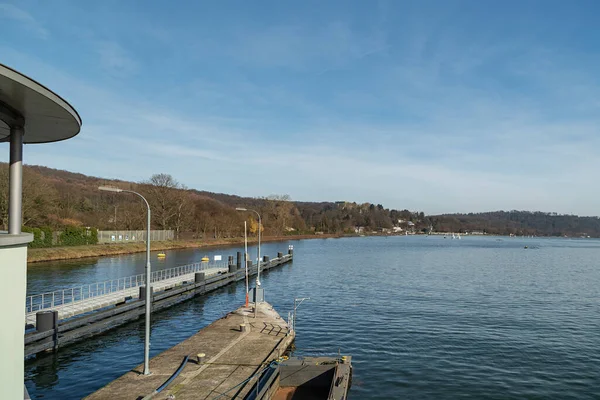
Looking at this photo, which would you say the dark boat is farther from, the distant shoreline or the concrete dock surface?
the distant shoreline

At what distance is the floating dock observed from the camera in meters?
24.8

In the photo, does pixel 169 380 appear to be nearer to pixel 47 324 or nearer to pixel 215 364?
pixel 215 364

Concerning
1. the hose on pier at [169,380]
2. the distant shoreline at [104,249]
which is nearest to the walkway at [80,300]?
the hose on pier at [169,380]

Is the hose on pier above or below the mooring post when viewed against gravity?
below

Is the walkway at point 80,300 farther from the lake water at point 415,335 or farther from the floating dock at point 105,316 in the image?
the lake water at point 415,335

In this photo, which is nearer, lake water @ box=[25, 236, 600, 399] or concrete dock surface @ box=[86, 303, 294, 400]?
concrete dock surface @ box=[86, 303, 294, 400]

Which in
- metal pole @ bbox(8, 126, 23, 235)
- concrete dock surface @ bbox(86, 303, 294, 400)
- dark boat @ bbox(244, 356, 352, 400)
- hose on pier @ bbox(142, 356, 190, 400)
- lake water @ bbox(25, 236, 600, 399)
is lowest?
lake water @ bbox(25, 236, 600, 399)

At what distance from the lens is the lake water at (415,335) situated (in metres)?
22.2

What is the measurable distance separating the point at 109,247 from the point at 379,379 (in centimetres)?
7159

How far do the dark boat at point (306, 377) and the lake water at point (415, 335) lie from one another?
190cm

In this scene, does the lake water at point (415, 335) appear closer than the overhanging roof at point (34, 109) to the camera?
No

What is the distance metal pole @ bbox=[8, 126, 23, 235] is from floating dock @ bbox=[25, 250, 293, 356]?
16.7 m

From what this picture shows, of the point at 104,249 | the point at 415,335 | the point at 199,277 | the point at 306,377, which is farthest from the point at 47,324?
the point at 104,249

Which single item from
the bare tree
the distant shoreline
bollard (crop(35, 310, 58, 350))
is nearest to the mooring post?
bollard (crop(35, 310, 58, 350))
